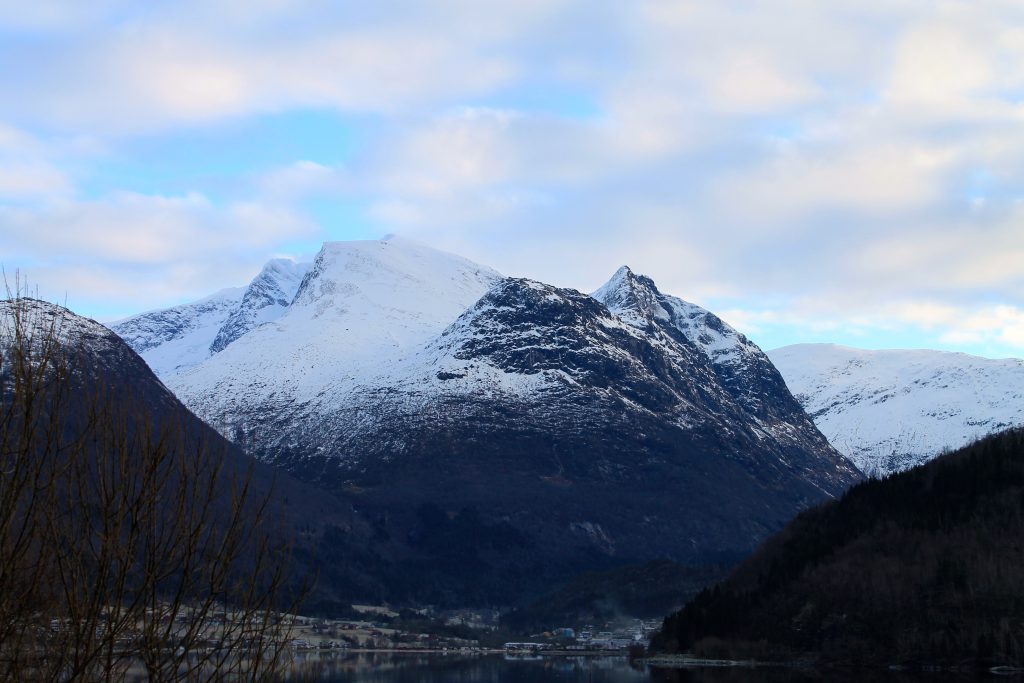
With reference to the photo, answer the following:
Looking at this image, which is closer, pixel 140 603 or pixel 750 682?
pixel 140 603

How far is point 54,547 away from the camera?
36.8m

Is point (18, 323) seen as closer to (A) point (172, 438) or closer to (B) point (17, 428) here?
(B) point (17, 428)

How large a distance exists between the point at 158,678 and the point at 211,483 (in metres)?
5.64

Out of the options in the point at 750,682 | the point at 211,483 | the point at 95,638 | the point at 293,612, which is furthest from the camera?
the point at 750,682

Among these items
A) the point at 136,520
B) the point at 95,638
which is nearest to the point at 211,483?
the point at 136,520

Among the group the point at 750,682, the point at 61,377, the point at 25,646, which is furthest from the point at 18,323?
the point at 750,682

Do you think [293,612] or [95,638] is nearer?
[95,638]

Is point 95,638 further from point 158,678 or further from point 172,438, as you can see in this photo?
point 172,438

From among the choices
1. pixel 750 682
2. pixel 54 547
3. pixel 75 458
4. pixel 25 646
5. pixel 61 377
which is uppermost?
pixel 61 377

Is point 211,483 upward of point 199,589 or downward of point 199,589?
upward

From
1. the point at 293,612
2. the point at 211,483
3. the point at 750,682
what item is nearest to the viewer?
the point at 211,483

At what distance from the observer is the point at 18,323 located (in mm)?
38656

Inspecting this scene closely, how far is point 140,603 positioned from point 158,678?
2.14 meters

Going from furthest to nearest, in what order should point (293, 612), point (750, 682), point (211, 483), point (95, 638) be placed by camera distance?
point (750, 682) → point (293, 612) → point (211, 483) → point (95, 638)
